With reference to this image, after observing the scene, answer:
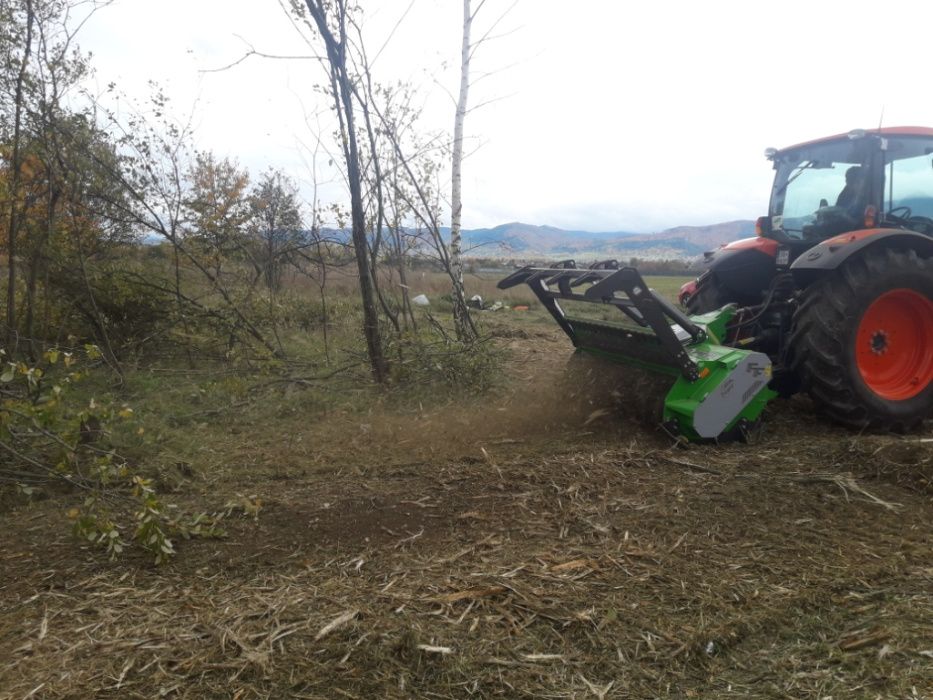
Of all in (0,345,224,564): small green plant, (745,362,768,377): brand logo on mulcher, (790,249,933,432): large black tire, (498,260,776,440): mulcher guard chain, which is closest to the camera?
(0,345,224,564): small green plant

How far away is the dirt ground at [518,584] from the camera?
2207 mm

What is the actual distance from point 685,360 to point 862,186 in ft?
8.03

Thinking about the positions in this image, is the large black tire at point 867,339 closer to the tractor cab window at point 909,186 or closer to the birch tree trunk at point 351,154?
the tractor cab window at point 909,186

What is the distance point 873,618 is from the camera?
96.2 inches

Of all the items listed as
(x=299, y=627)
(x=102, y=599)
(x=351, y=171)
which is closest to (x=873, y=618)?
(x=299, y=627)

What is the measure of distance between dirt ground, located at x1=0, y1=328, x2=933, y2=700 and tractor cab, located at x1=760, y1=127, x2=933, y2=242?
202 centimetres

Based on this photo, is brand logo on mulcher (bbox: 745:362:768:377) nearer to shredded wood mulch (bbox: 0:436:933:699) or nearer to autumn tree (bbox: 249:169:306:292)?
shredded wood mulch (bbox: 0:436:933:699)

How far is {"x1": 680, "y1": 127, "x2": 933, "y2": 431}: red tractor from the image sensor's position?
4.56 metres

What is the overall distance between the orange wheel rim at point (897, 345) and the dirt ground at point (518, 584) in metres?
0.94

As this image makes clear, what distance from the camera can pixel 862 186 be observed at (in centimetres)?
521

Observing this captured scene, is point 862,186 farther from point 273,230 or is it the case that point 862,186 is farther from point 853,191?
point 273,230

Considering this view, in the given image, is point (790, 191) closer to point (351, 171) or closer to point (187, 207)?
point (351, 171)

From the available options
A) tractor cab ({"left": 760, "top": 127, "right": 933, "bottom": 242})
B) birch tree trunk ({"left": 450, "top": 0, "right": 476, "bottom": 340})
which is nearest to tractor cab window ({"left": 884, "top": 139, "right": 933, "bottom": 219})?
tractor cab ({"left": 760, "top": 127, "right": 933, "bottom": 242})

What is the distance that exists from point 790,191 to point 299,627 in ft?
18.3
